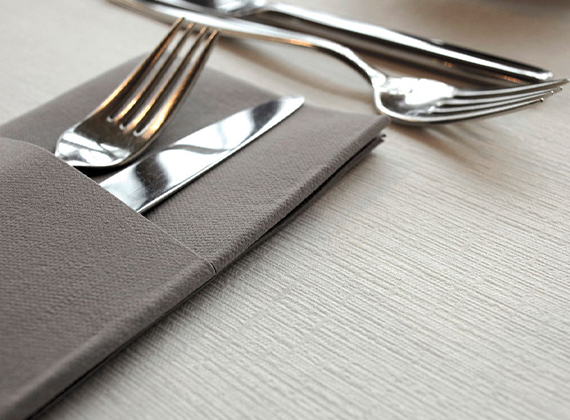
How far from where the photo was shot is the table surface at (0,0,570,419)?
→ 1.00 feet

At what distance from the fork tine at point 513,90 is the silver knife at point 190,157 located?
15 cm

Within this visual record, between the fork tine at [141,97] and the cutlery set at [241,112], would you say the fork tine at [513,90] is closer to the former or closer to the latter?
the cutlery set at [241,112]

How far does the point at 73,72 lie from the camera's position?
2.07 ft

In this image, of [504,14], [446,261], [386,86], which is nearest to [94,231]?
[446,261]

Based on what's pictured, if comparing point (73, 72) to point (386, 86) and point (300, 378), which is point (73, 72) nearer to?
point (386, 86)

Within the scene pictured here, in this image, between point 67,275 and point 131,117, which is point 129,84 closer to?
point 131,117

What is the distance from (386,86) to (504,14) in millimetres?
239

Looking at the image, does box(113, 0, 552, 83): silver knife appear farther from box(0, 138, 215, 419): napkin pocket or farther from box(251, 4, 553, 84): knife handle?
box(0, 138, 215, 419): napkin pocket

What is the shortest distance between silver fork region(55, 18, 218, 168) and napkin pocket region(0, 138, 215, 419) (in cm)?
5

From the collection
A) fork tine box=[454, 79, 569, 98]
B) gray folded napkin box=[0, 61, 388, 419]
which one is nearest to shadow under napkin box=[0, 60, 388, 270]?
gray folded napkin box=[0, 61, 388, 419]

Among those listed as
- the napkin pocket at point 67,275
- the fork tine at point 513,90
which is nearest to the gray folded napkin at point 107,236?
the napkin pocket at point 67,275

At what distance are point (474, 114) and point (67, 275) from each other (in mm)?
344

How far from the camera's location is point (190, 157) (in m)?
0.43

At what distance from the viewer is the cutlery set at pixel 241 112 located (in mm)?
421
